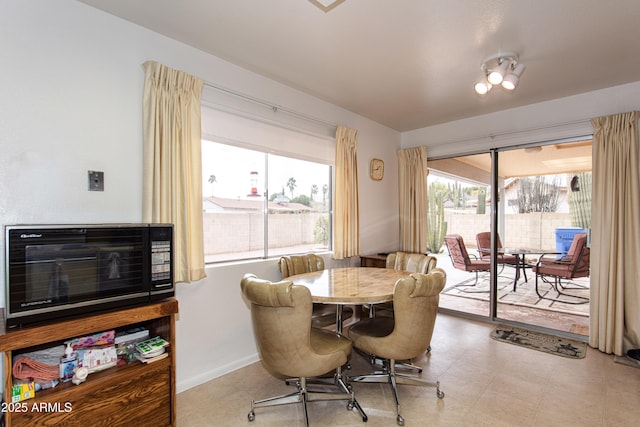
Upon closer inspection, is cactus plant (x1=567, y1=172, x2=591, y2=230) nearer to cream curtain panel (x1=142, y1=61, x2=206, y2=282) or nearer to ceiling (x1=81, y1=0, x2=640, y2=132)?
ceiling (x1=81, y1=0, x2=640, y2=132)

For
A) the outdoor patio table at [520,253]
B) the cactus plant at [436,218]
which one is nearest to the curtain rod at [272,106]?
the cactus plant at [436,218]

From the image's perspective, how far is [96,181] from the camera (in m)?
1.95

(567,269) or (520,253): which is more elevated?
(520,253)

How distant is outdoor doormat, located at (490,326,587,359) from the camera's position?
2955mm

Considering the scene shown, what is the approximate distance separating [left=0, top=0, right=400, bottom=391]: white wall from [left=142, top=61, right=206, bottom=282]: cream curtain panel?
0.33ft

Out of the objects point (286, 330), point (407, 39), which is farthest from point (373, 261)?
point (407, 39)

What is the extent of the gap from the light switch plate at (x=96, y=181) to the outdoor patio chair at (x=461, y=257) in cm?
404

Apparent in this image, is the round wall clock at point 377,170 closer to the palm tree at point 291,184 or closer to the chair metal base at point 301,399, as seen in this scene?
the palm tree at point 291,184

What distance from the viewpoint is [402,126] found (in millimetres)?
4410

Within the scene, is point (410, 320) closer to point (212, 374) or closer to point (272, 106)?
point (212, 374)

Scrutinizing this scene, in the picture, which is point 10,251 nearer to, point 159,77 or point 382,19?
point 159,77

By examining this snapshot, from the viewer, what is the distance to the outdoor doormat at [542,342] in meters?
2.96

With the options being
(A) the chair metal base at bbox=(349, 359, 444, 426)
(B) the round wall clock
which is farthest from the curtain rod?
(A) the chair metal base at bbox=(349, 359, 444, 426)

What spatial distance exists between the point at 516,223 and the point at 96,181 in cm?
430
